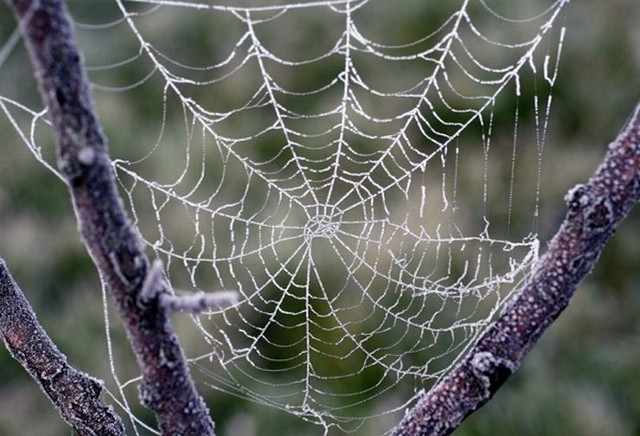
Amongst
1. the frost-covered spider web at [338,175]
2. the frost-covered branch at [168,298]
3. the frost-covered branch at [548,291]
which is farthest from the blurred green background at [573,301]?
the frost-covered branch at [168,298]

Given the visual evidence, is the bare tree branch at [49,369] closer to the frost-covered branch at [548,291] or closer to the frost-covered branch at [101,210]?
the frost-covered branch at [101,210]

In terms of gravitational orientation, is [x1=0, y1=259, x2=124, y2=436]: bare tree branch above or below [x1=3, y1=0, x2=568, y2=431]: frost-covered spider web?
below

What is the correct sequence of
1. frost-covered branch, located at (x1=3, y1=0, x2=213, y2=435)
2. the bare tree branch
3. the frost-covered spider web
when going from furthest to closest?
1. the frost-covered spider web
2. the bare tree branch
3. frost-covered branch, located at (x1=3, y1=0, x2=213, y2=435)

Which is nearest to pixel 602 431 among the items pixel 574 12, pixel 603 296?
pixel 603 296

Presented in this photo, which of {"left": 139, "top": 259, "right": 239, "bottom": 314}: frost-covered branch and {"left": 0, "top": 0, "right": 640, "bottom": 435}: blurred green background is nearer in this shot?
{"left": 139, "top": 259, "right": 239, "bottom": 314}: frost-covered branch

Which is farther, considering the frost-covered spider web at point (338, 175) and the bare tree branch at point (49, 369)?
the frost-covered spider web at point (338, 175)

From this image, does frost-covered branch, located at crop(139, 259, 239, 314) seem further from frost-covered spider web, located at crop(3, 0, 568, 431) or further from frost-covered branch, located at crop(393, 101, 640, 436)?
frost-covered spider web, located at crop(3, 0, 568, 431)

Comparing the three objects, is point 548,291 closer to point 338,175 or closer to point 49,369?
point 49,369

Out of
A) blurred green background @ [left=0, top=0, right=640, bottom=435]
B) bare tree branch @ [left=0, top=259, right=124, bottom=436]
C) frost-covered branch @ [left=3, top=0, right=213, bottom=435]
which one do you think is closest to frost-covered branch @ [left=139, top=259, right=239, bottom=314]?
frost-covered branch @ [left=3, top=0, right=213, bottom=435]
